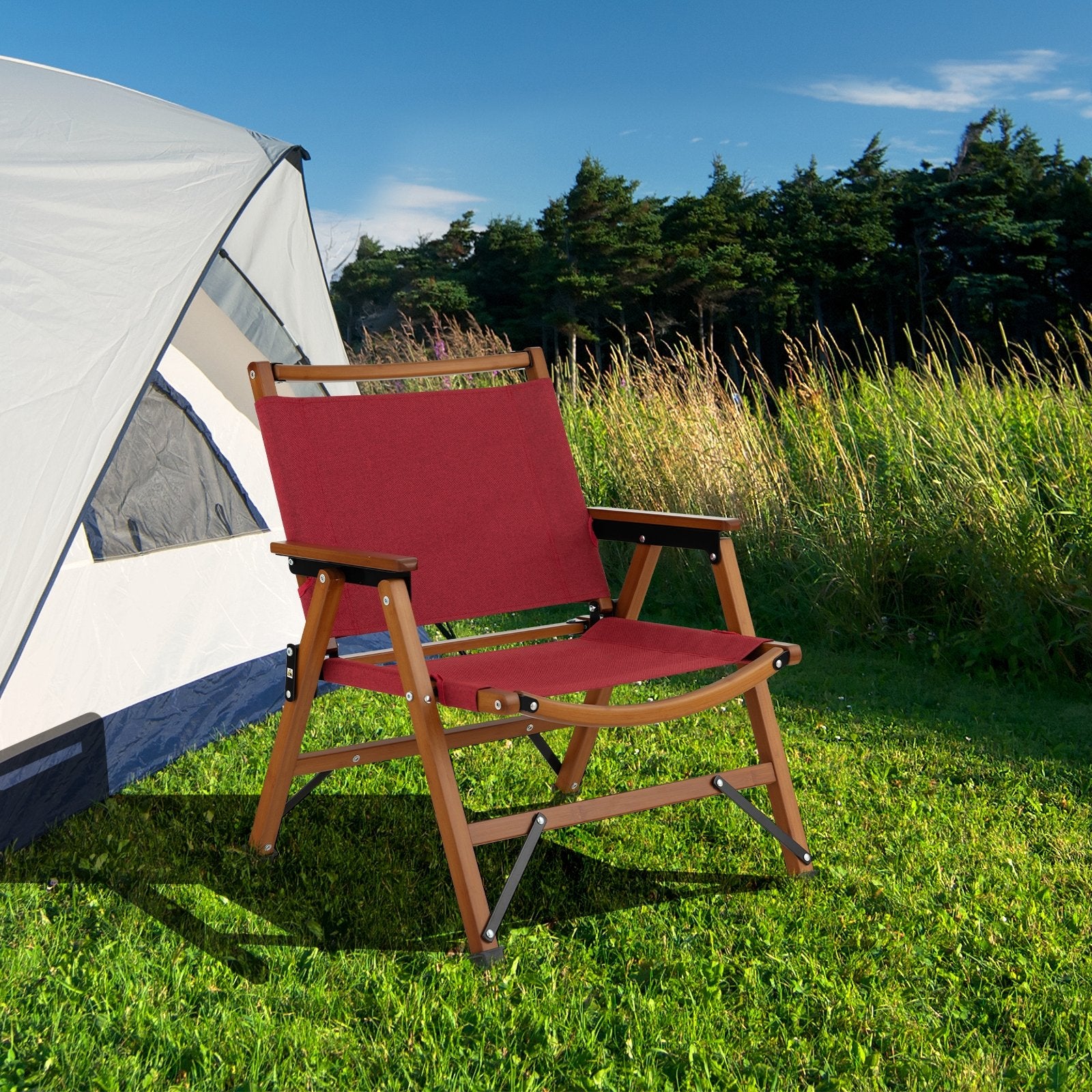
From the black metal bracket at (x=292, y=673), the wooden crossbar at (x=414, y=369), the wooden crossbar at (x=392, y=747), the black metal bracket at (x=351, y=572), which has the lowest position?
the wooden crossbar at (x=392, y=747)

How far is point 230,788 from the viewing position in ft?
8.68

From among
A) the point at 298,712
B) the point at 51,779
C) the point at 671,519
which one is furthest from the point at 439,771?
the point at 51,779

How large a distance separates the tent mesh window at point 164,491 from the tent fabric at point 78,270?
2.16 feet

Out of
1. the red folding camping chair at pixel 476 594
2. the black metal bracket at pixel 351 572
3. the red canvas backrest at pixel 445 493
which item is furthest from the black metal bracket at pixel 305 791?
the black metal bracket at pixel 351 572

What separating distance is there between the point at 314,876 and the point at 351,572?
0.64 metres

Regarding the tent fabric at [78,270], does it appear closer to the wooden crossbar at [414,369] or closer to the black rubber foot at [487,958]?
the wooden crossbar at [414,369]

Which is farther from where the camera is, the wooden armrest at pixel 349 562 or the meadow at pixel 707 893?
the wooden armrest at pixel 349 562

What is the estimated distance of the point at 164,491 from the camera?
3051mm

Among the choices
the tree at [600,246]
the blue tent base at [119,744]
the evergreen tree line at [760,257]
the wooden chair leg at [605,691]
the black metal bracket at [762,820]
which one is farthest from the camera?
the tree at [600,246]

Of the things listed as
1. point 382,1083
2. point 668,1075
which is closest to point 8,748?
point 382,1083

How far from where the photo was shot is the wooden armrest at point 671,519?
212cm

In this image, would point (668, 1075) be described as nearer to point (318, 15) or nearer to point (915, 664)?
point (915, 664)

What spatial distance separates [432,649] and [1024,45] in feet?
188

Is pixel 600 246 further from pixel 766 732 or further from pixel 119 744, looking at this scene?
pixel 766 732
